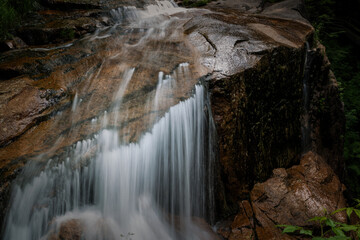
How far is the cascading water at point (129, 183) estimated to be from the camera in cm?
235

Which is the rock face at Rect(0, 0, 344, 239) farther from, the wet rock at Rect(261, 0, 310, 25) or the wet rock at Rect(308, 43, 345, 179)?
the wet rock at Rect(261, 0, 310, 25)

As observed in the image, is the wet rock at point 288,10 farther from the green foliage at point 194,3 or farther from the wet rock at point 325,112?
the green foliage at point 194,3

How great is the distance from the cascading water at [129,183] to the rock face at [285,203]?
0.60m

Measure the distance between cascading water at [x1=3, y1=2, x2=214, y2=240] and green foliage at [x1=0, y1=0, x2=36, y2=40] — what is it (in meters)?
3.17

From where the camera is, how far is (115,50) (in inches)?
175

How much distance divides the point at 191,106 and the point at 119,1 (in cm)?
539

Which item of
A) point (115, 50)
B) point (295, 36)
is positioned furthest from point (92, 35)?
point (295, 36)

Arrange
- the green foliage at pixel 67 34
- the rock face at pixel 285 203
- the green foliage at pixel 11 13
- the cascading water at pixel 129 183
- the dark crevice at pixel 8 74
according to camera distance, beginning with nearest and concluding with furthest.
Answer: the cascading water at pixel 129 183 < the rock face at pixel 285 203 < the dark crevice at pixel 8 74 < the green foliage at pixel 11 13 < the green foliage at pixel 67 34

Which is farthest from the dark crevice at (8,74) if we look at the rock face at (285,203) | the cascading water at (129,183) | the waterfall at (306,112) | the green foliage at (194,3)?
the green foliage at (194,3)

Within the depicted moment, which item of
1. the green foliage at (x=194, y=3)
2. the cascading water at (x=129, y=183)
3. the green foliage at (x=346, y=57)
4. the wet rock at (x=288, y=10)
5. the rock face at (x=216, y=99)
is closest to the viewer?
the cascading water at (x=129, y=183)

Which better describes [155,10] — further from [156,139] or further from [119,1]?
[156,139]

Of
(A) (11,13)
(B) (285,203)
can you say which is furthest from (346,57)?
(A) (11,13)

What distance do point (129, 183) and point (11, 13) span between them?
196 inches

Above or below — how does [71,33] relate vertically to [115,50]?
above
